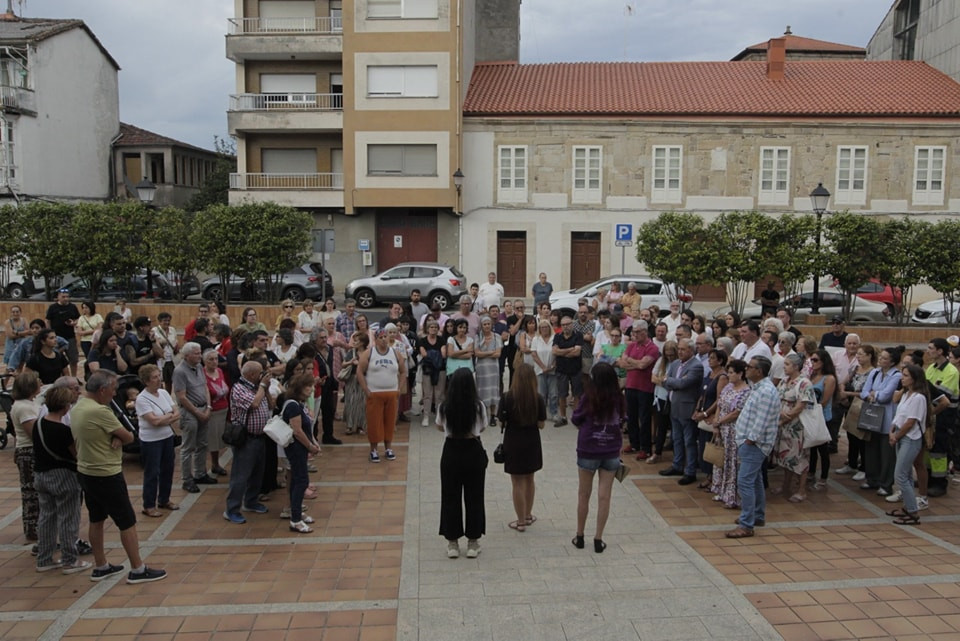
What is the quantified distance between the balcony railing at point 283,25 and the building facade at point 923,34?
2489cm

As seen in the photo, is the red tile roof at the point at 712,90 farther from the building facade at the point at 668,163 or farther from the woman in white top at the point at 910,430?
the woman in white top at the point at 910,430

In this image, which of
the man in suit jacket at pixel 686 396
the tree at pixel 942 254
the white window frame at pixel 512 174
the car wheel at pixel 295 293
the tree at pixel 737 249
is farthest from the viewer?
the white window frame at pixel 512 174

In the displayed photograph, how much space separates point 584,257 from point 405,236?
7.26m

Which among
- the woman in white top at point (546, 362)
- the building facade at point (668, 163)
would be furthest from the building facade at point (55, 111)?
the woman in white top at point (546, 362)

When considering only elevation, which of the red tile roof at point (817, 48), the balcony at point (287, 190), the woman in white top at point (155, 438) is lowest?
the woman in white top at point (155, 438)

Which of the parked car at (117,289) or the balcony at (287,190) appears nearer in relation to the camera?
the parked car at (117,289)

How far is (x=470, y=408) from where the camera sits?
6973 mm

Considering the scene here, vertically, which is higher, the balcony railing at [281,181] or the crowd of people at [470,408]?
the balcony railing at [281,181]

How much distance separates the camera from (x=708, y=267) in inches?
805

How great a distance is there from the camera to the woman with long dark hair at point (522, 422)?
24.4 ft

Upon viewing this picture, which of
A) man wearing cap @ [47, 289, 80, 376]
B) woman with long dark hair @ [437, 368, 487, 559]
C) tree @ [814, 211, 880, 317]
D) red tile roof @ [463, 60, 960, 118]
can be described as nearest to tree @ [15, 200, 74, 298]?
man wearing cap @ [47, 289, 80, 376]

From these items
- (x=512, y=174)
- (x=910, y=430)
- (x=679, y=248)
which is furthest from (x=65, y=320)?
(x=512, y=174)

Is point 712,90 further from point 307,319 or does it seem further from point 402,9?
point 307,319

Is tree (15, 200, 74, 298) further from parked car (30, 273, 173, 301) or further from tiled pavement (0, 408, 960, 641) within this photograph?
tiled pavement (0, 408, 960, 641)
